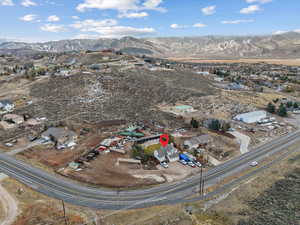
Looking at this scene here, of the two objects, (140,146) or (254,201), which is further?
(140,146)

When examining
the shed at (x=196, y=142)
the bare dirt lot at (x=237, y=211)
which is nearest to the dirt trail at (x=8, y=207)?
the bare dirt lot at (x=237, y=211)

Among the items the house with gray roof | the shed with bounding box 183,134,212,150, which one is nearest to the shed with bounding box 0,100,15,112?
the house with gray roof

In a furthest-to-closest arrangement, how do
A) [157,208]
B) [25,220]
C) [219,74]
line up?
[219,74]
[157,208]
[25,220]

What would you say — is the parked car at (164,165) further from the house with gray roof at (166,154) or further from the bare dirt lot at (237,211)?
the bare dirt lot at (237,211)

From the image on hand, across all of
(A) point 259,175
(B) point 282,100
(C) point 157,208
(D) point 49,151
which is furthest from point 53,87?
(B) point 282,100

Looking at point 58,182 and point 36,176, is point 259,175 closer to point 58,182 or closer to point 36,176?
point 58,182

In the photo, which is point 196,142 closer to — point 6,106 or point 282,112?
point 282,112

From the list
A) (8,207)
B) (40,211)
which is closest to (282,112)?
(40,211)

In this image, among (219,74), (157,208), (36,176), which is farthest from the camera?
(219,74)
